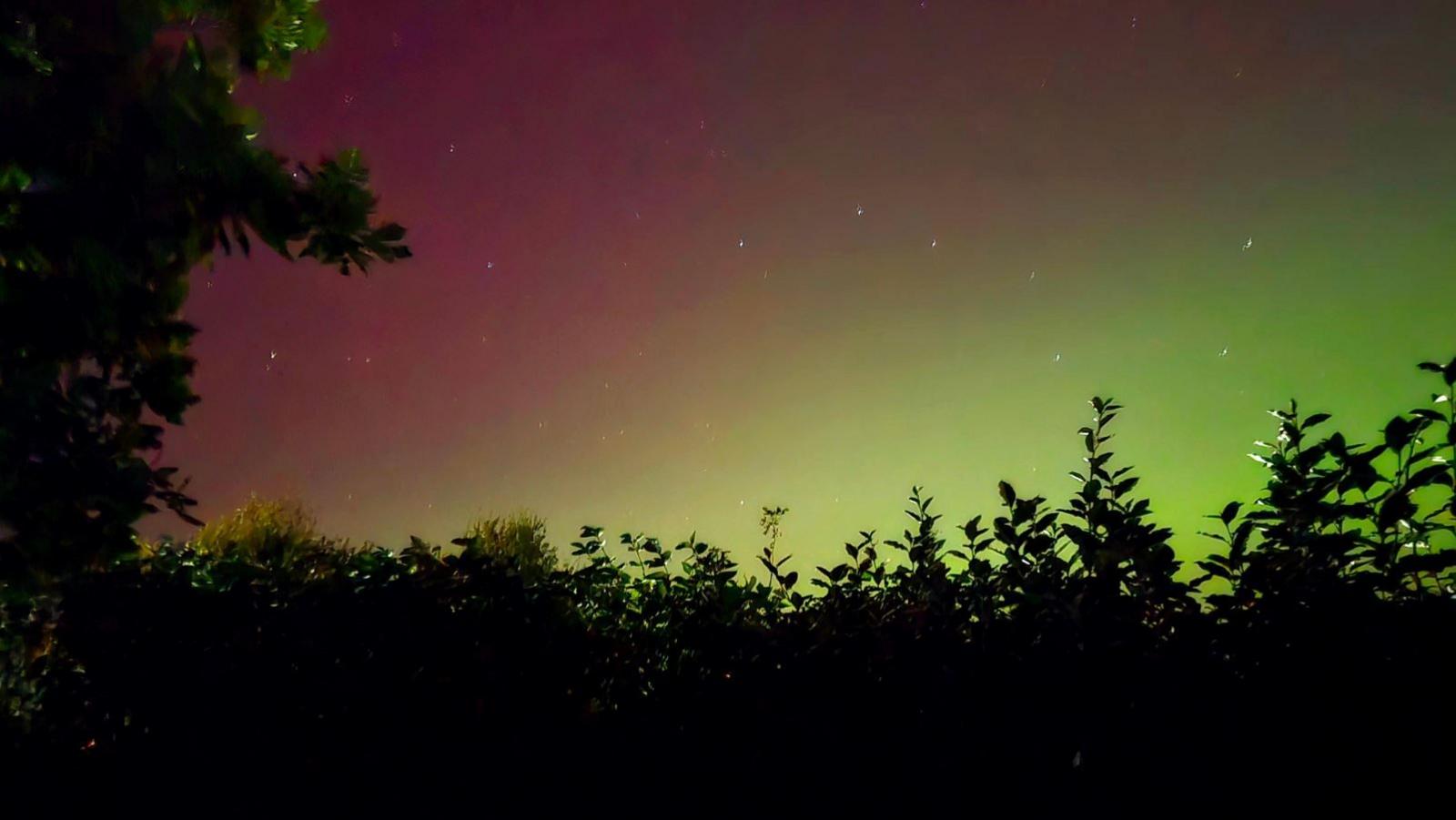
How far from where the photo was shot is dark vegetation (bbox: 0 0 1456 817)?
2174mm

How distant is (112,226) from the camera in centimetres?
579

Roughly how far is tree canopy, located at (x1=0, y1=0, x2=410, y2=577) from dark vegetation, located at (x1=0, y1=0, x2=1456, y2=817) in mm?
28

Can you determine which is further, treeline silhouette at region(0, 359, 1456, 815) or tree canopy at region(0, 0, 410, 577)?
tree canopy at region(0, 0, 410, 577)

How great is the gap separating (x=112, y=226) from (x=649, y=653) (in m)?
5.16

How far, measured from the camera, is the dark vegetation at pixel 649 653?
2.17 meters

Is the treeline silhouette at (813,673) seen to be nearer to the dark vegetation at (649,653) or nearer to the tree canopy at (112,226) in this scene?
the dark vegetation at (649,653)

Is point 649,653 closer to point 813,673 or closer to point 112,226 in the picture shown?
point 813,673

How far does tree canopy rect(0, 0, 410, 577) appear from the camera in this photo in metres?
5.23

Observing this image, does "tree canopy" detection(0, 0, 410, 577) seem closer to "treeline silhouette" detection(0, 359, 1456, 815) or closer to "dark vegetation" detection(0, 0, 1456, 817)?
"dark vegetation" detection(0, 0, 1456, 817)

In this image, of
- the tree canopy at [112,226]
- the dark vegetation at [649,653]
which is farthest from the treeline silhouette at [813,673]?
the tree canopy at [112,226]

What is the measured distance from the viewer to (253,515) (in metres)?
14.9

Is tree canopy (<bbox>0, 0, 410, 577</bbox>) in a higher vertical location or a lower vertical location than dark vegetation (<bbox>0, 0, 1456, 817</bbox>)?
higher

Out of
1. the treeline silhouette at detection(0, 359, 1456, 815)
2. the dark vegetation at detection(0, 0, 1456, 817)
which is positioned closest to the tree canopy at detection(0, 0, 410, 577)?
the dark vegetation at detection(0, 0, 1456, 817)

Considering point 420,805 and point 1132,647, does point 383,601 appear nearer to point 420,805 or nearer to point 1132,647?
point 420,805
